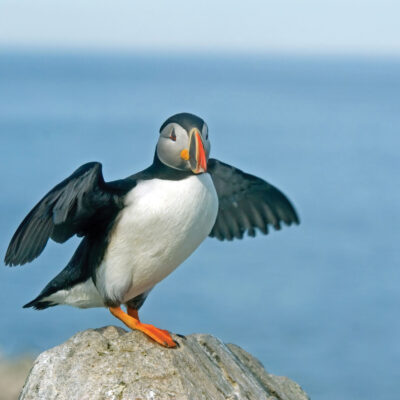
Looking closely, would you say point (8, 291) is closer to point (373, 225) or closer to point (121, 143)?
point (373, 225)

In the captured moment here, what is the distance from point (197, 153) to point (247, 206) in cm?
143

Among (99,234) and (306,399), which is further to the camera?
(306,399)

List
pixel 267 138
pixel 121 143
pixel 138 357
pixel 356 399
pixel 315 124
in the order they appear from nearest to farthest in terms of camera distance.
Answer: pixel 138 357, pixel 356 399, pixel 121 143, pixel 267 138, pixel 315 124

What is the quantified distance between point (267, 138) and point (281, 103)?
74606mm

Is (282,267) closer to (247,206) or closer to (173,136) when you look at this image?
(247,206)

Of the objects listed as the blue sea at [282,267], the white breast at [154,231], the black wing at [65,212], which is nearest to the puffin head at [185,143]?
the white breast at [154,231]

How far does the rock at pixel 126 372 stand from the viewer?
533 cm

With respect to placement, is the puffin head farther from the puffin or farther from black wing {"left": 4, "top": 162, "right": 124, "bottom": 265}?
black wing {"left": 4, "top": 162, "right": 124, "bottom": 265}

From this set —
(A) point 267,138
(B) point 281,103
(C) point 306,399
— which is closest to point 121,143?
(A) point 267,138

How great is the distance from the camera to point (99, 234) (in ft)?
19.5

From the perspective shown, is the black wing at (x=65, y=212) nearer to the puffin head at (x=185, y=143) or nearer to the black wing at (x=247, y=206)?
the puffin head at (x=185, y=143)

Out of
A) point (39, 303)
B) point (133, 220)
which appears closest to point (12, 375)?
point (39, 303)

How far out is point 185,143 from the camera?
18.2 feet

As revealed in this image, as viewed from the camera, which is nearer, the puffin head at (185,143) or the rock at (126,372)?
the rock at (126,372)
